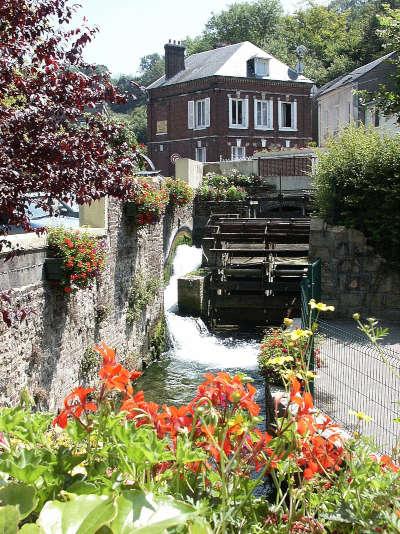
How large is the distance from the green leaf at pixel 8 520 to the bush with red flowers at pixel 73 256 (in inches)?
267

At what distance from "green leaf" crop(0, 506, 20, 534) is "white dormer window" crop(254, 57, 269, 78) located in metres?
36.0

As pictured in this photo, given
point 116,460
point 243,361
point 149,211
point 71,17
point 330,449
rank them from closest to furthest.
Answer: point 116,460, point 330,449, point 71,17, point 149,211, point 243,361

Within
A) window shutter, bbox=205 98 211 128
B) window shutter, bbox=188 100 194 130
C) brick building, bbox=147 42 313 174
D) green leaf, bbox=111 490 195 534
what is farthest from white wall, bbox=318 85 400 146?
green leaf, bbox=111 490 195 534

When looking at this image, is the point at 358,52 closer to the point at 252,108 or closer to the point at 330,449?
the point at 252,108

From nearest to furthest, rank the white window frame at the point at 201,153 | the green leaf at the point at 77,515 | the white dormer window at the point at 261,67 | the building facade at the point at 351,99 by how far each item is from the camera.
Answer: the green leaf at the point at 77,515 → the building facade at the point at 351,99 → the white dormer window at the point at 261,67 → the white window frame at the point at 201,153

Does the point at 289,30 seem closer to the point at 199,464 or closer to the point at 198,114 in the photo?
the point at 198,114

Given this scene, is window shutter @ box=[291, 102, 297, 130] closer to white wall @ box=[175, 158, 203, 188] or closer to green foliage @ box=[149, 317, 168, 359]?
white wall @ box=[175, 158, 203, 188]

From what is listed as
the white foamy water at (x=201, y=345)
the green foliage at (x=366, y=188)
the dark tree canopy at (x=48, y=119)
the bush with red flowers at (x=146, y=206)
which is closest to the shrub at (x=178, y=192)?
the white foamy water at (x=201, y=345)

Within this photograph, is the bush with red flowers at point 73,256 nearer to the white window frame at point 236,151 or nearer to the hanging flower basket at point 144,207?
the hanging flower basket at point 144,207

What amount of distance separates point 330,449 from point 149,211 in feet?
30.9

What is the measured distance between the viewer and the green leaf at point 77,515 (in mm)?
1738

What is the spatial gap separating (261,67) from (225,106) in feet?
10.2

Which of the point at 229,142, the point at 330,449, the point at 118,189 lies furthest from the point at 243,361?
the point at 229,142

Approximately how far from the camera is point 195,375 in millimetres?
12438
